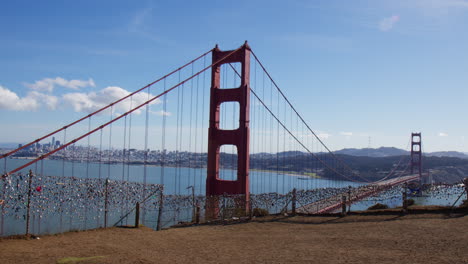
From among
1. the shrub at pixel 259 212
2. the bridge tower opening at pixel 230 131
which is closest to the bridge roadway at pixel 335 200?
the shrub at pixel 259 212

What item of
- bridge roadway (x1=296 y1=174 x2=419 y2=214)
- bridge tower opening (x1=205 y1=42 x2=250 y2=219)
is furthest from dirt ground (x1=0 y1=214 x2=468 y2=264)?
bridge tower opening (x1=205 y1=42 x2=250 y2=219)

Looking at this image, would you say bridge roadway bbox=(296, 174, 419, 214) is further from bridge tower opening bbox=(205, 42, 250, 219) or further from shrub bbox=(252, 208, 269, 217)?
bridge tower opening bbox=(205, 42, 250, 219)

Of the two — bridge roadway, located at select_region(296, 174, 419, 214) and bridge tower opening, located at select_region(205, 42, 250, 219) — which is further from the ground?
bridge tower opening, located at select_region(205, 42, 250, 219)

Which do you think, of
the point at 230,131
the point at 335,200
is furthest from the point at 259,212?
the point at 335,200

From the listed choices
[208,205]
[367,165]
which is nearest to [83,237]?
[208,205]

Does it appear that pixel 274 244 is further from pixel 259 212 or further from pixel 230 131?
pixel 230 131

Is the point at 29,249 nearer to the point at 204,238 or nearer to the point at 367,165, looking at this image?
the point at 204,238

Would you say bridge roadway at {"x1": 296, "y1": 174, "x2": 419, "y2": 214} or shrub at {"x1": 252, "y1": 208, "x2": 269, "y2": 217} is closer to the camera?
shrub at {"x1": 252, "y1": 208, "x2": 269, "y2": 217}
